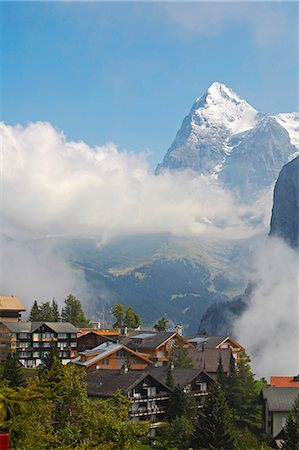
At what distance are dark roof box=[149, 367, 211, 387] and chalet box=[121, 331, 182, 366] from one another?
480 inches

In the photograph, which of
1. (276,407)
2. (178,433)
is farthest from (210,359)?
(178,433)

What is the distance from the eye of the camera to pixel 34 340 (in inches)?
2625

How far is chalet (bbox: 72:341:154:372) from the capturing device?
53312mm

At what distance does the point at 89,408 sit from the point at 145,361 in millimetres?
32339

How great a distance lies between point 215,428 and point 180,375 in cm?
1342

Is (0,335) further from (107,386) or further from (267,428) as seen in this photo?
(267,428)

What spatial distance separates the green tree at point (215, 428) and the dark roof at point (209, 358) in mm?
19999

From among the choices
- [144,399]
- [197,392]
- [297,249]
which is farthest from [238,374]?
[297,249]

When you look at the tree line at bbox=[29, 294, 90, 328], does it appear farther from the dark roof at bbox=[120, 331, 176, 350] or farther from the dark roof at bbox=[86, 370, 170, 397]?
the dark roof at bbox=[86, 370, 170, 397]

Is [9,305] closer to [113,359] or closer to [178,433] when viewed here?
[113,359]

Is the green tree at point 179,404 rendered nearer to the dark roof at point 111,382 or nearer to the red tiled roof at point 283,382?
the dark roof at point 111,382

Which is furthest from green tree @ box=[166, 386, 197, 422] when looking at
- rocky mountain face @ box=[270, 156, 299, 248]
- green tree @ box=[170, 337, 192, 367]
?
rocky mountain face @ box=[270, 156, 299, 248]

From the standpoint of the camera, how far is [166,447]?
37562 millimetres

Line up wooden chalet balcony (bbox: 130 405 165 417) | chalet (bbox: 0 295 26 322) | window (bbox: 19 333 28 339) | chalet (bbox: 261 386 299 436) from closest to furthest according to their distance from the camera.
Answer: wooden chalet balcony (bbox: 130 405 165 417) < chalet (bbox: 261 386 299 436) < window (bbox: 19 333 28 339) < chalet (bbox: 0 295 26 322)
